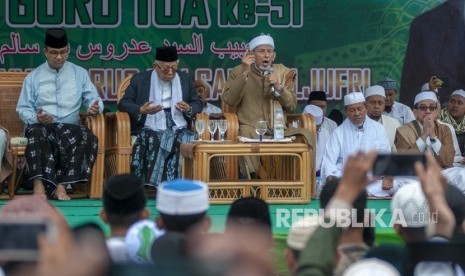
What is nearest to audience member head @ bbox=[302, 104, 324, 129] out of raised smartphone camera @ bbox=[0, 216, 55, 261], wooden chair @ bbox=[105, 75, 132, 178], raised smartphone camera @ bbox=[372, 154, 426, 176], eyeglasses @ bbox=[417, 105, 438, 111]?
eyeglasses @ bbox=[417, 105, 438, 111]

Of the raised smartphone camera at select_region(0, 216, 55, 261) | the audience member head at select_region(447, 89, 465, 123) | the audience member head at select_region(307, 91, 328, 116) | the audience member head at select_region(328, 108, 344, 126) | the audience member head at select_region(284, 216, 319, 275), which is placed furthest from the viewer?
the audience member head at select_region(328, 108, 344, 126)

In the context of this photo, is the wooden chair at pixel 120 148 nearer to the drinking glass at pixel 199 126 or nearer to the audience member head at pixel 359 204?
the drinking glass at pixel 199 126

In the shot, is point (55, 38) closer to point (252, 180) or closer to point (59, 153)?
point (59, 153)

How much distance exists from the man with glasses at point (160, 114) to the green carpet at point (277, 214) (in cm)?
33

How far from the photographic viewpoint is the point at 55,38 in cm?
930

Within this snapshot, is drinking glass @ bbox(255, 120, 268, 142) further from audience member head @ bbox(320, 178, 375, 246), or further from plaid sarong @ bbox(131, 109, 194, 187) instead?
audience member head @ bbox(320, 178, 375, 246)

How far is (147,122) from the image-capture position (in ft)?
31.4

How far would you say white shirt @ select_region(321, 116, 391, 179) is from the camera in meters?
9.57

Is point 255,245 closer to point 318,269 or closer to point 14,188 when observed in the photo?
point 318,269

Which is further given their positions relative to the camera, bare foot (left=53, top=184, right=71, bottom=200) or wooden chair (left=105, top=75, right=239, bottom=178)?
wooden chair (left=105, top=75, right=239, bottom=178)

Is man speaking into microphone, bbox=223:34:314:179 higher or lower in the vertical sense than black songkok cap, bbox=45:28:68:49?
lower

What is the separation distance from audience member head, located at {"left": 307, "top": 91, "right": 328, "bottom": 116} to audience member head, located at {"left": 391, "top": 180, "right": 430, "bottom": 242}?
6558mm

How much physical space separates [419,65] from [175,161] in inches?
126

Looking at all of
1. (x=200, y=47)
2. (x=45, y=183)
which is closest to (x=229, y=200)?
(x=45, y=183)
